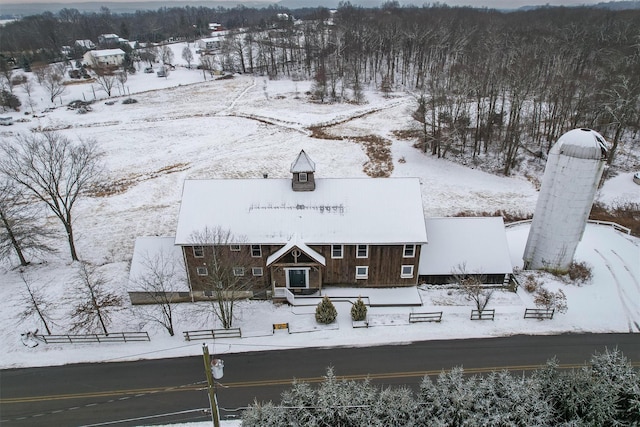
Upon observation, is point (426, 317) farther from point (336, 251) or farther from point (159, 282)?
point (159, 282)

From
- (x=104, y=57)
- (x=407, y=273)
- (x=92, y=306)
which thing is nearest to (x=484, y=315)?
(x=407, y=273)

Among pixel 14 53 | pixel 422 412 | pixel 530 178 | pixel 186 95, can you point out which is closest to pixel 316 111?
pixel 186 95

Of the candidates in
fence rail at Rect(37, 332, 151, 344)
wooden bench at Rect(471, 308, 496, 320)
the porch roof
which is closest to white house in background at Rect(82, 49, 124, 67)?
fence rail at Rect(37, 332, 151, 344)

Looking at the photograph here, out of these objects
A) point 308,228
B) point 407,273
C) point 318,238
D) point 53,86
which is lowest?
point 407,273

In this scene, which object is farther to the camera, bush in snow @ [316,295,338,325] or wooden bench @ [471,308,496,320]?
wooden bench @ [471,308,496,320]

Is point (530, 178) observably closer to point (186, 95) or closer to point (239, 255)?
point (239, 255)

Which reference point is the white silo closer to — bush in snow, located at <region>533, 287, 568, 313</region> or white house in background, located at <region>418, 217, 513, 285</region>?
bush in snow, located at <region>533, 287, 568, 313</region>
